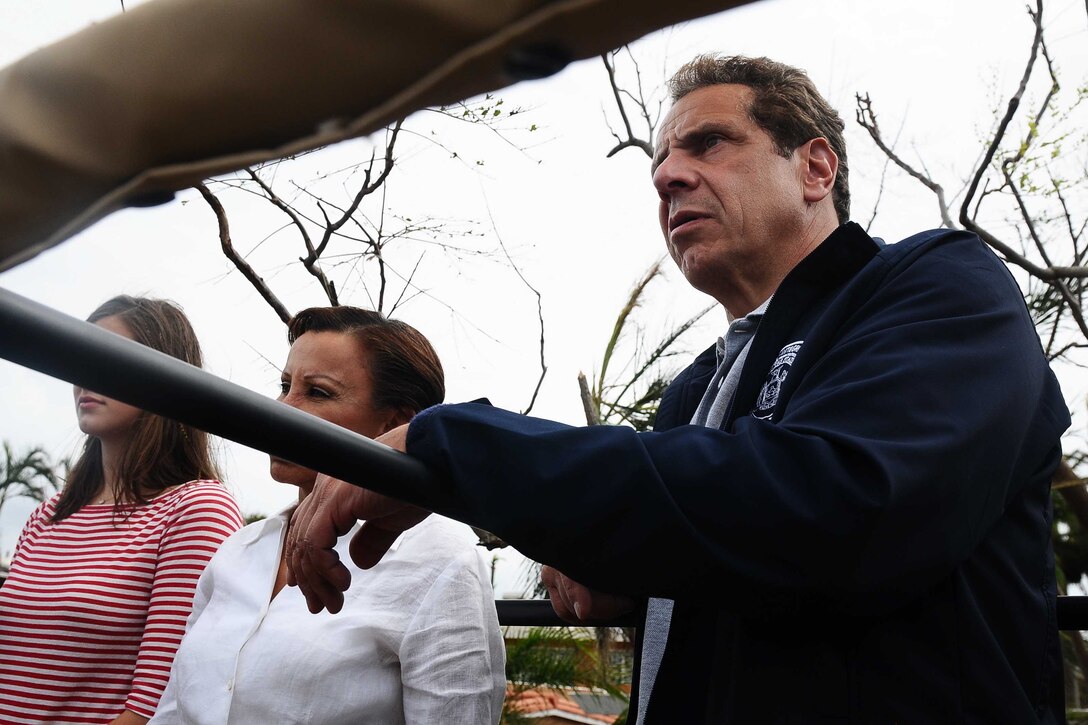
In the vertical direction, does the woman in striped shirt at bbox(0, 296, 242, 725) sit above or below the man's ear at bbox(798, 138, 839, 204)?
below

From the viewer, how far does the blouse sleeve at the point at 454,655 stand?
206 cm

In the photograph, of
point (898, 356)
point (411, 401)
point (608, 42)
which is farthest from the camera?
point (411, 401)

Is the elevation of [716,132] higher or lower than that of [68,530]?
higher

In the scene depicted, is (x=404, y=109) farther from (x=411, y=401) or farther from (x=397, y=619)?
(x=411, y=401)

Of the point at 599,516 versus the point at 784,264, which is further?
the point at 784,264

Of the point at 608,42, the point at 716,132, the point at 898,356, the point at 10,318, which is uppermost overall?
the point at 716,132

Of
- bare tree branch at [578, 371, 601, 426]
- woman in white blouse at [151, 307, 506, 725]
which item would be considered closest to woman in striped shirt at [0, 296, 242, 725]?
woman in white blouse at [151, 307, 506, 725]

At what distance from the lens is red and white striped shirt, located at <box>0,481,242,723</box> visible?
2.44 metres

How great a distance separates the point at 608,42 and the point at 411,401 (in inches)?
87.3

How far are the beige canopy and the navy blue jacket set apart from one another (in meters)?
0.54

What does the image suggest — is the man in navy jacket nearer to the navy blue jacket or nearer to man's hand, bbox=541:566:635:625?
the navy blue jacket

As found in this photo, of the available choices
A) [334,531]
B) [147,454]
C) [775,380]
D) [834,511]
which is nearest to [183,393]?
[334,531]

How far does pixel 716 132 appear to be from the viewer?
7.20 ft

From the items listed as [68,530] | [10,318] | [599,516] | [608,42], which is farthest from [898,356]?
[68,530]
